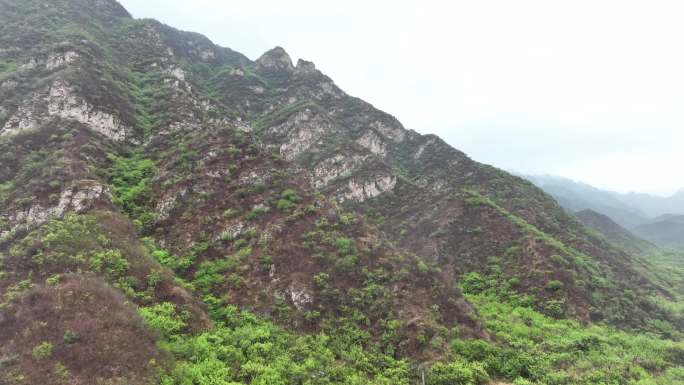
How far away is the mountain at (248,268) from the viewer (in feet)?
55.4

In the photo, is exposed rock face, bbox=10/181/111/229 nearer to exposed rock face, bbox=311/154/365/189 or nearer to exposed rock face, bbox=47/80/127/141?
exposed rock face, bbox=47/80/127/141

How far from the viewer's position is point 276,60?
11244cm

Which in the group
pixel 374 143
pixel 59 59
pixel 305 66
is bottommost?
pixel 374 143

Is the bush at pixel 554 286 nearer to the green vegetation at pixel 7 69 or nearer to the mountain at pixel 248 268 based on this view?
the mountain at pixel 248 268

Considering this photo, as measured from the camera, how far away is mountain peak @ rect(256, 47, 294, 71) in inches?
4373

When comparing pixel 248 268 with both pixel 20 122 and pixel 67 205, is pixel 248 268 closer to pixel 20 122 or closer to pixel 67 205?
pixel 67 205

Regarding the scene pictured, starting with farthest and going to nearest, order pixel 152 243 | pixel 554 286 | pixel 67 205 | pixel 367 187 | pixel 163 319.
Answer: pixel 367 187 → pixel 554 286 → pixel 152 243 → pixel 67 205 → pixel 163 319

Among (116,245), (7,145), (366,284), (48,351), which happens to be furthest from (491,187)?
(7,145)

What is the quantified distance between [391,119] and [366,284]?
7454 centimetres

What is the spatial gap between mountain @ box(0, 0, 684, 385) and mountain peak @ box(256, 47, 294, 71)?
57608 mm

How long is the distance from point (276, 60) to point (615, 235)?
111077 mm

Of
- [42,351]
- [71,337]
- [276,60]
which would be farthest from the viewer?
[276,60]

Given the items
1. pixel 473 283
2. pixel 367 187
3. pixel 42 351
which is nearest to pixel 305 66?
pixel 367 187

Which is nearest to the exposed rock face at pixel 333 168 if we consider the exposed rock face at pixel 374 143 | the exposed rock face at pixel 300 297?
the exposed rock face at pixel 374 143
